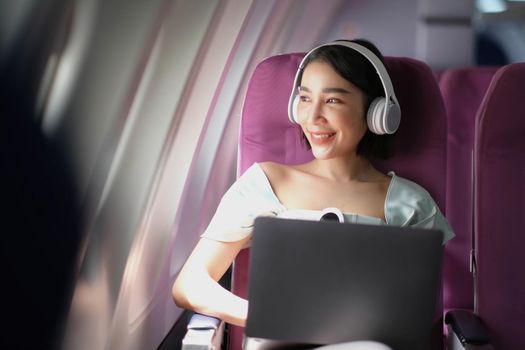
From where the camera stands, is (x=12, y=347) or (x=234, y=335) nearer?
(x=12, y=347)

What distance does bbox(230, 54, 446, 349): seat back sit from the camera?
2193 millimetres

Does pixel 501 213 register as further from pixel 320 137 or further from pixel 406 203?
pixel 320 137

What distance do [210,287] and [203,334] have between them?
19cm

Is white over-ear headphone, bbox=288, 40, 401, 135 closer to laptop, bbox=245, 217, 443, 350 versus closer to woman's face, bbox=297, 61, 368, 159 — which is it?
woman's face, bbox=297, 61, 368, 159

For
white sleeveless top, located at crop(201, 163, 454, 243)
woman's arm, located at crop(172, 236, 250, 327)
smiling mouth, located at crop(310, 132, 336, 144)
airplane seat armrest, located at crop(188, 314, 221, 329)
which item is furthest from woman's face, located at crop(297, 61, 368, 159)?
airplane seat armrest, located at crop(188, 314, 221, 329)

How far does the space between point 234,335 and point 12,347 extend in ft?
2.95

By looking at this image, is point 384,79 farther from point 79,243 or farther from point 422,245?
point 79,243

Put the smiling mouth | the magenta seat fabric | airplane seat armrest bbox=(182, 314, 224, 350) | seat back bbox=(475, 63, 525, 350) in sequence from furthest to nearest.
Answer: the magenta seat fabric < seat back bbox=(475, 63, 525, 350) < the smiling mouth < airplane seat armrest bbox=(182, 314, 224, 350)

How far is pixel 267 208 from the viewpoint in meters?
2.05

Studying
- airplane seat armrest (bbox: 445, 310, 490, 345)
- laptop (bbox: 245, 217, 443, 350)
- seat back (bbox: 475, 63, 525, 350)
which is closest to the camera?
laptop (bbox: 245, 217, 443, 350)

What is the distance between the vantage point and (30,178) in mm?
1399

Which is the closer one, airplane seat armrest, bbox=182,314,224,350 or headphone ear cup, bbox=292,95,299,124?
airplane seat armrest, bbox=182,314,224,350

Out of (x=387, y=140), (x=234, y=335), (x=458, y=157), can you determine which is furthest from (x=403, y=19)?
(x=234, y=335)

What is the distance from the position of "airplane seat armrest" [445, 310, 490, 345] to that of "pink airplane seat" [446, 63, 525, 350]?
2cm
